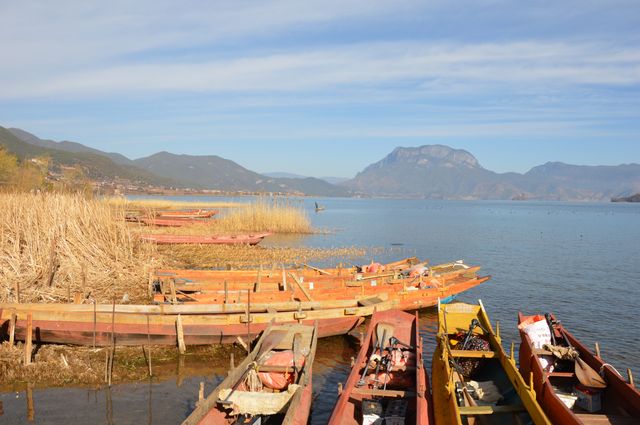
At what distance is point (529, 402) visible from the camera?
8000mm

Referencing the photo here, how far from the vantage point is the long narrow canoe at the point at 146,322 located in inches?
493

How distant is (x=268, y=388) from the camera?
10188 millimetres

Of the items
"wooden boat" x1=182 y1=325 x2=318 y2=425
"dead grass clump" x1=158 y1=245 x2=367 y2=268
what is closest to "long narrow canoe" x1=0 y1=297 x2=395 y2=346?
"wooden boat" x1=182 y1=325 x2=318 y2=425

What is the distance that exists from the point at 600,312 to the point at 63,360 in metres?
18.9

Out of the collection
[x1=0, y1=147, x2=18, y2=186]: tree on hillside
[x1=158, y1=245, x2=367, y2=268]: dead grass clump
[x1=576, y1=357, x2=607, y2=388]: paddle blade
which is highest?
[x1=0, y1=147, x2=18, y2=186]: tree on hillside

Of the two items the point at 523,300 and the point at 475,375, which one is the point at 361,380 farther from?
the point at 523,300

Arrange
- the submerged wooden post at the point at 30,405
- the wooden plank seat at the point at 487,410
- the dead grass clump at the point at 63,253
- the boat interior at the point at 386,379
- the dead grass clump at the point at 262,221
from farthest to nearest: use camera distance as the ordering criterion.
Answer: the dead grass clump at the point at 262,221 < the dead grass clump at the point at 63,253 < the submerged wooden post at the point at 30,405 < the boat interior at the point at 386,379 < the wooden plank seat at the point at 487,410

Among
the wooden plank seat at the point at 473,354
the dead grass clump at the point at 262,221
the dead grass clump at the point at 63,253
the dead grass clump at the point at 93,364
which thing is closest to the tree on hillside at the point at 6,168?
the dead grass clump at the point at 262,221

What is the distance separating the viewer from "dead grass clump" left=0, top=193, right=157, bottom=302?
51.5 feet

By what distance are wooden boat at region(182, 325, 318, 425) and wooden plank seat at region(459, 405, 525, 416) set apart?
2.67 metres

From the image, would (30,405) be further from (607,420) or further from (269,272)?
(607,420)

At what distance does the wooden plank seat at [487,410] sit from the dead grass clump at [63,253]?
1104cm

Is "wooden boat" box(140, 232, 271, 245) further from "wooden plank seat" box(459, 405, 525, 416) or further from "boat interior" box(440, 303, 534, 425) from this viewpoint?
"wooden plank seat" box(459, 405, 525, 416)

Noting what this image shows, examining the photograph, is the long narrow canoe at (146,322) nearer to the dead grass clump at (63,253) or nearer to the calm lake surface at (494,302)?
the calm lake surface at (494,302)
